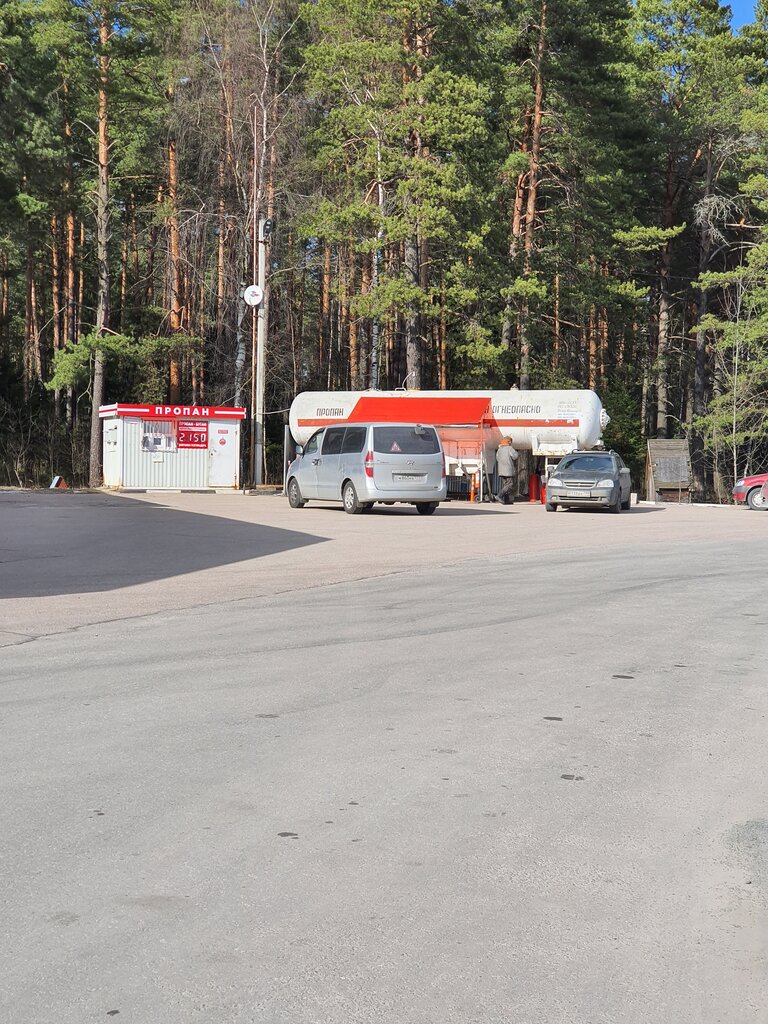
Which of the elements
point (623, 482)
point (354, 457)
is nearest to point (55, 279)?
point (623, 482)

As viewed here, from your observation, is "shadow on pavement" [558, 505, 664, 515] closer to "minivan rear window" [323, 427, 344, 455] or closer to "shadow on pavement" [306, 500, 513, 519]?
"shadow on pavement" [306, 500, 513, 519]

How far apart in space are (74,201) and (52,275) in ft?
29.3

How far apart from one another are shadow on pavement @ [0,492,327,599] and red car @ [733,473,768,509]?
58.5ft

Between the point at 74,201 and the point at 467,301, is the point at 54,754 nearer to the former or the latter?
the point at 467,301

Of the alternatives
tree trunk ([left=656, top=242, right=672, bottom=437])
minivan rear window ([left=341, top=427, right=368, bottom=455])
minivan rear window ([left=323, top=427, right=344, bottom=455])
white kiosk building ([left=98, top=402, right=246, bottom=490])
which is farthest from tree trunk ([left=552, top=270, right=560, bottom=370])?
minivan rear window ([left=341, top=427, right=368, bottom=455])

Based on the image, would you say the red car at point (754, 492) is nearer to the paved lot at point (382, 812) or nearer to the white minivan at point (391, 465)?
the white minivan at point (391, 465)

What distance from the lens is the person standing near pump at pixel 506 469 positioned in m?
35.0

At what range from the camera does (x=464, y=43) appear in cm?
4241

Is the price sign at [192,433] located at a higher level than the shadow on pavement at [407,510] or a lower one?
higher

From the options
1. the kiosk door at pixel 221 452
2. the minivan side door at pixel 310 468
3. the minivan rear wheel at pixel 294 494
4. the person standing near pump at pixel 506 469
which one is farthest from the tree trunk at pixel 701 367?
the minivan side door at pixel 310 468

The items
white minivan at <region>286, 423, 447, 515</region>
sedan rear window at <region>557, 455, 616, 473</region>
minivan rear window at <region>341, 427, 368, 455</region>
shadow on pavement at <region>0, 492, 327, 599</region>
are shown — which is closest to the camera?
shadow on pavement at <region>0, 492, 327, 599</region>

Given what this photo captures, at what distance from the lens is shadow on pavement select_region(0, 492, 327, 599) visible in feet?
45.5

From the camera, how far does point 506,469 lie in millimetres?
35281

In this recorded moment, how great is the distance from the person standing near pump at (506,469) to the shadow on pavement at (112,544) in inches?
439
